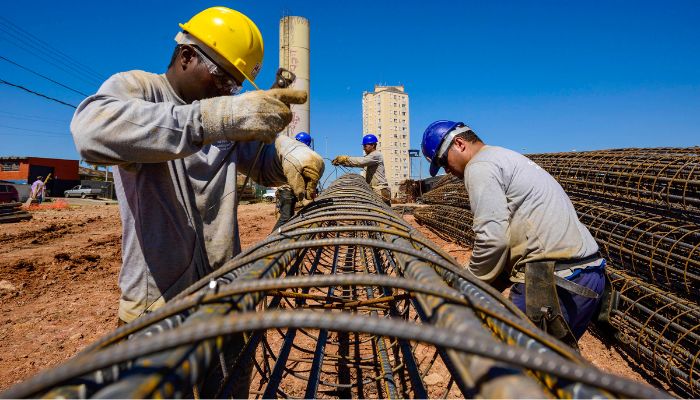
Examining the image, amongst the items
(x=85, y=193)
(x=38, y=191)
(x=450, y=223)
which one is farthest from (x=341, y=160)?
(x=85, y=193)

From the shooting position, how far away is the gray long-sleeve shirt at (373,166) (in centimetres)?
842

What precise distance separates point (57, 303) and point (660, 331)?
674 cm

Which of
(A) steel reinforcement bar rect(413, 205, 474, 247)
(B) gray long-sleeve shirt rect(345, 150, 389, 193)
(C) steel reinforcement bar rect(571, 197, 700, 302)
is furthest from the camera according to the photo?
(A) steel reinforcement bar rect(413, 205, 474, 247)

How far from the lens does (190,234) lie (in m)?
1.83

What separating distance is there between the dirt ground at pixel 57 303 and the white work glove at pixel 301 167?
117 inches

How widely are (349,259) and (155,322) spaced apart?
4.32 m

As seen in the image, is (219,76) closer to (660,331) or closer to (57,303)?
(660,331)

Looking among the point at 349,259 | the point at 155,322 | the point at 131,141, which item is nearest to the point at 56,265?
the point at 349,259

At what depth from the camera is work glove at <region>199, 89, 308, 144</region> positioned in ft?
4.71

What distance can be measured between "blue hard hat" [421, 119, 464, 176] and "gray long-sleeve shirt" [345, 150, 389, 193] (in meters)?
4.90

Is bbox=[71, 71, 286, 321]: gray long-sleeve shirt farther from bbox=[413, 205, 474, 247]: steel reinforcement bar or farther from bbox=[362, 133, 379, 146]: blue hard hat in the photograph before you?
bbox=[362, 133, 379, 146]: blue hard hat

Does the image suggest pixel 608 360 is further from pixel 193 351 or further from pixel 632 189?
pixel 193 351

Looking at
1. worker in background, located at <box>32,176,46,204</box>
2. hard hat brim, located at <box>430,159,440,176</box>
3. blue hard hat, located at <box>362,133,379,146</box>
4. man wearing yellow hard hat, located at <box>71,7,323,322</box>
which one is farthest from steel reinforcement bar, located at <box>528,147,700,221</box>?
worker in background, located at <box>32,176,46,204</box>

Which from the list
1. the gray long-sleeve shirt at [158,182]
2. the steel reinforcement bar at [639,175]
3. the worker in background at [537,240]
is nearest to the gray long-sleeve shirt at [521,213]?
the worker in background at [537,240]
